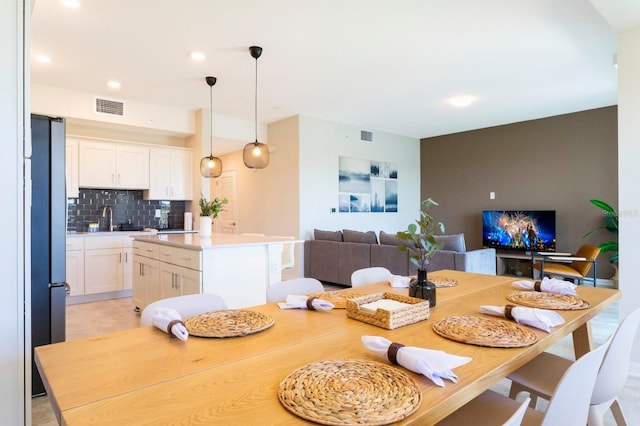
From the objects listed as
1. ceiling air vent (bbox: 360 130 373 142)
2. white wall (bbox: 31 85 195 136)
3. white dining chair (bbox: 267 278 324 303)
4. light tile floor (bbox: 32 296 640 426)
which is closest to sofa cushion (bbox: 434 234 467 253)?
light tile floor (bbox: 32 296 640 426)

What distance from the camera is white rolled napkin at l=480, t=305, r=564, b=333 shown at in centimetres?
142

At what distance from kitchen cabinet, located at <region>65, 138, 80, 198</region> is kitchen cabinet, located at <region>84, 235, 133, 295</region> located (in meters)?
0.78

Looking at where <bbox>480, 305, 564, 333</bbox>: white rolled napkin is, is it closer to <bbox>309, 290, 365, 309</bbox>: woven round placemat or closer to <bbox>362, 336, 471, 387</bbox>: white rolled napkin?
<bbox>362, 336, 471, 387</bbox>: white rolled napkin

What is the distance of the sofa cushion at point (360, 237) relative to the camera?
5.53 metres

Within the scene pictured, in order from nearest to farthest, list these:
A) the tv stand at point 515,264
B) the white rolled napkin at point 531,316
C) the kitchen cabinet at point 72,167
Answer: the white rolled napkin at point 531,316 < the kitchen cabinet at point 72,167 < the tv stand at point 515,264

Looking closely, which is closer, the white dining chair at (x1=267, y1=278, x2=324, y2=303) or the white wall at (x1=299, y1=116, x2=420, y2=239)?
the white dining chair at (x1=267, y1=278, x2=324, y2=303)

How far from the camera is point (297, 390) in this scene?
91 cm

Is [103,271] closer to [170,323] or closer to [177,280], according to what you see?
[177,280]

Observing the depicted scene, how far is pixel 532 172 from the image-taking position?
Answer: 6.86 m

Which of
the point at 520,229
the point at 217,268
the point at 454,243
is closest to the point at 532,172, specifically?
the point at 520,229

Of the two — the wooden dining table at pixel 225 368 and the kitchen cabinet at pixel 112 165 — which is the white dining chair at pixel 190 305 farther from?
the kitchen cabinet at pixel 112 165

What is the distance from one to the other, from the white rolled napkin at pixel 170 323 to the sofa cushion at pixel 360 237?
4.25 meters

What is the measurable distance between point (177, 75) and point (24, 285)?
147 inches

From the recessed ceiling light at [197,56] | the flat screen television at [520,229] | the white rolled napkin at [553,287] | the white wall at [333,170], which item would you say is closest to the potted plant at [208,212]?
the recessed ceiling light at [197,56]
